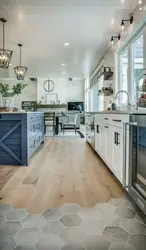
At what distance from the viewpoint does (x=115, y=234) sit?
1493 mm

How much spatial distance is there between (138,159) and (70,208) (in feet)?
2.48

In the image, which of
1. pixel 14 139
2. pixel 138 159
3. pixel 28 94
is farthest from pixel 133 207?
pixel 28 94

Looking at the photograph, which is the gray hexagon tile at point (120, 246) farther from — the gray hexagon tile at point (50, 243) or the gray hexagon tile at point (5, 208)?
the gray hexagon tile at point (5, 208)

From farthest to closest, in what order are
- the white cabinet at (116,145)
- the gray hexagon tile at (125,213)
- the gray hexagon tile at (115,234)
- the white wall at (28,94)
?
the white wall at (28,94)
the white cabinet at (116,145)
the gray hexagon tile at (125,213)
the gray hexagon tile at (115,234)

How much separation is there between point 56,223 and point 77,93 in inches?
501

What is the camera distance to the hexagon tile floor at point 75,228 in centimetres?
137

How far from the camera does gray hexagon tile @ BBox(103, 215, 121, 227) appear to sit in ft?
5.36

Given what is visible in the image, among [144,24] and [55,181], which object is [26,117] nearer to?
[55,181]

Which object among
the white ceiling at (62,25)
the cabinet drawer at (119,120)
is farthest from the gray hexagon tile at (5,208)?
the white ceiling at (62,25)

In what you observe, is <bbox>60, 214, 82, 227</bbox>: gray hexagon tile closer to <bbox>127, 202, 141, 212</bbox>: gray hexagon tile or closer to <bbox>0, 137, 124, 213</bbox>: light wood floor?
<bbox>0, 137, 124, 213</bbox>: light wood floor

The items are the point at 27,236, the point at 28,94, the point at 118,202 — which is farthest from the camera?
the point at 28,94

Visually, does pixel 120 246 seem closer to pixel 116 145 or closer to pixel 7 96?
pixel 116 145

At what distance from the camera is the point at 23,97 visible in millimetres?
13953

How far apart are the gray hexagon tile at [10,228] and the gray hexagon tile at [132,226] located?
0.79m
